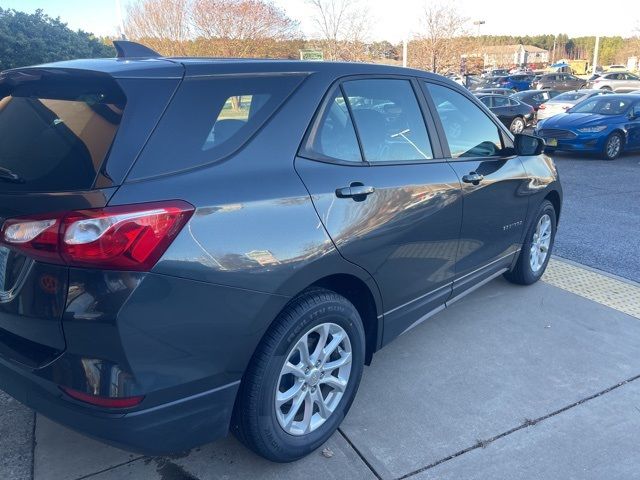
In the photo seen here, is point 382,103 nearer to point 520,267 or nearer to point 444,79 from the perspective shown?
point 444,79

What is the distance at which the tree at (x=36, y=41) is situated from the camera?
41.1 feet

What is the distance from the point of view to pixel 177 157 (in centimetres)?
201

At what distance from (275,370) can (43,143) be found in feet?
4.32

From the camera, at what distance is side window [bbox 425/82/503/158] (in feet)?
11.3

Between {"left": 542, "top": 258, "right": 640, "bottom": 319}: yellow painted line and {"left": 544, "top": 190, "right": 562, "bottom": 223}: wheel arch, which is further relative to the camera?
{"left": 544, "top": 190, "right": 562, "bottom": 223}: wheel arch

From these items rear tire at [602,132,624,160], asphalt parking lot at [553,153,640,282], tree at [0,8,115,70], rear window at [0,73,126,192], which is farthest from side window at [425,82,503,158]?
tree at [0,8,115,70]

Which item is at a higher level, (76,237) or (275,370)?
(76,237)

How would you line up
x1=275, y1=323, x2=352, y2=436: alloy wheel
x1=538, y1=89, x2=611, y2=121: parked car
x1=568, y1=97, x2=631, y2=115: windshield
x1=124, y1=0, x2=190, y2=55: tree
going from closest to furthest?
x1=275, y1=323, x2=352, y2=436: alloy wheel → x1=568, y1=97, x2=631, y2=115: windshield → x1=538, y1=89, x2=611, y2=121: parked car → x1=124, y1=0, x2=190, y2=55: tree

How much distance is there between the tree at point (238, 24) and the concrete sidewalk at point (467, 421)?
23.8 metres

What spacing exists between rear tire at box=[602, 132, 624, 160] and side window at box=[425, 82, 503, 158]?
31.1 feet

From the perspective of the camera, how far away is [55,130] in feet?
7.00

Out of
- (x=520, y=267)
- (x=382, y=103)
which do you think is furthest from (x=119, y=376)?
(x=520, y=267)

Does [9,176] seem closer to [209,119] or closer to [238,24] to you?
[209,119]

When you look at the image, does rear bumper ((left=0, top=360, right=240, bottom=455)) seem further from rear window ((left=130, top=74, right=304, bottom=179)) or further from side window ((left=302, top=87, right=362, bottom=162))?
side window ((left=302, top=87, right=362, bottom=162))
